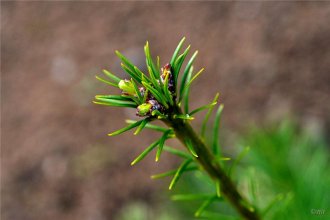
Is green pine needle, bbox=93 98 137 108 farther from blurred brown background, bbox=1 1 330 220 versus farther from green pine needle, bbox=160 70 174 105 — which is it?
blurred brown background, bbox=1 1 330 220

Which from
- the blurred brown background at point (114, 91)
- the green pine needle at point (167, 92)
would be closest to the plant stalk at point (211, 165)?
the green pine needle at point (167, 92)

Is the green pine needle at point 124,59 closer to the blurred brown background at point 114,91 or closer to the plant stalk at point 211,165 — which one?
the plant stalk at point 211,165

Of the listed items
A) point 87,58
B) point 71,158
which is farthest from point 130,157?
point 87,58

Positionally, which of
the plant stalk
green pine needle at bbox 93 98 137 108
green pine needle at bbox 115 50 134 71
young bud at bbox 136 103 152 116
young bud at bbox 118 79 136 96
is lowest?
the plant stalk

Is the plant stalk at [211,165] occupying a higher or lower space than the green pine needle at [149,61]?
lower

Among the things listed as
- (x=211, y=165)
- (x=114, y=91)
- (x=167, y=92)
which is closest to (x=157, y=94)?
(x=167, y=92)

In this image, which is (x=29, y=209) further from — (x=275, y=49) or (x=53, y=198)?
(x=275, y=49)

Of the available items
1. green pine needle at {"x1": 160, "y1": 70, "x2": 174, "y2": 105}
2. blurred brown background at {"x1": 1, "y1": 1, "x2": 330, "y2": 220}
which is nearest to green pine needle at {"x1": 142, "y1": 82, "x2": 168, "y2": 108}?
green pine needle at {"x1": 160, "y1": 70, "x2": 174, "y2": 105}
